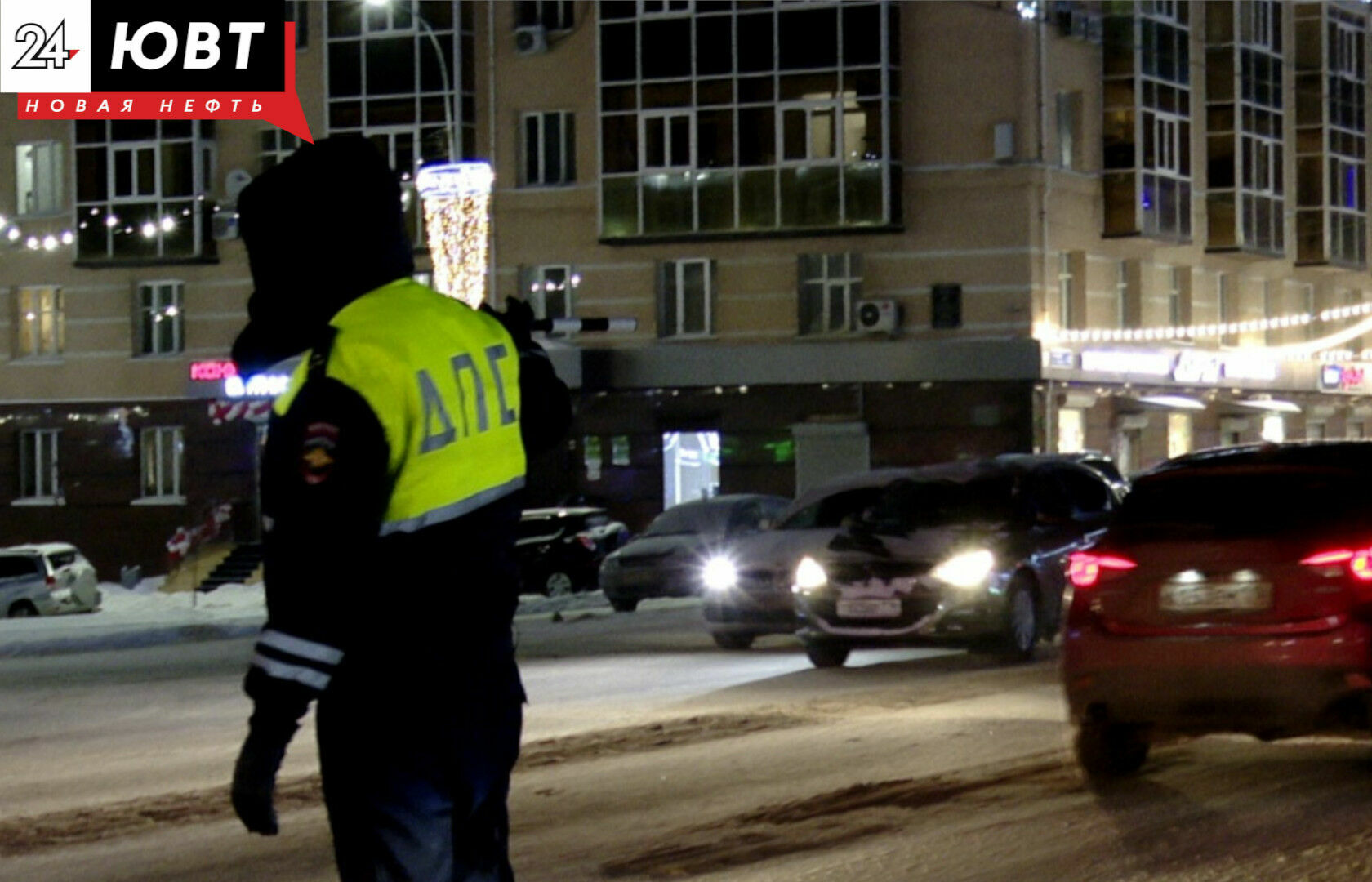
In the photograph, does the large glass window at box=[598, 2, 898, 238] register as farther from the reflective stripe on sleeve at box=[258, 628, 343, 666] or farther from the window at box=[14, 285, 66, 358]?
the reflective stripe on sleeve at box=[258, 628, 343, 666]

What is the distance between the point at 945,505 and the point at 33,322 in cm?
3380

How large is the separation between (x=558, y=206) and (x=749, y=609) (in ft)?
84.8

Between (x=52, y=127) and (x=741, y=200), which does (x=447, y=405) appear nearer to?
(x=741, y=200)

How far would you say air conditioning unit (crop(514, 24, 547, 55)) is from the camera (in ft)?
144

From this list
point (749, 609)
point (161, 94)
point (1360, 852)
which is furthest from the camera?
point (161, 94)

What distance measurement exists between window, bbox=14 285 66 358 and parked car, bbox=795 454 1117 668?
108 ft

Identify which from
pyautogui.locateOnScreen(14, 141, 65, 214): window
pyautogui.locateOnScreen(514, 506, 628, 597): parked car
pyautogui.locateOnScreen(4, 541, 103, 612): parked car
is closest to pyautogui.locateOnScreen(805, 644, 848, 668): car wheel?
pyautogui.locateOnScreen(514, 506, 628, 597): parked car

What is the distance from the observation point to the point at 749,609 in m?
19.5

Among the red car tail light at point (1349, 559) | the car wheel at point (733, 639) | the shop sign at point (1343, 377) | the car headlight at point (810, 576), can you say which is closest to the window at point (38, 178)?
the shop sign at point (1343, 377)

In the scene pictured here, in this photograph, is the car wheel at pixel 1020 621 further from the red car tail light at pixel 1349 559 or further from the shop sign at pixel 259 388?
the shop sign at pixel 259 388

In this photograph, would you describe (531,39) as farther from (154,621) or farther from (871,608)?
(871,608)

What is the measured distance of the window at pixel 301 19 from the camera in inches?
1795

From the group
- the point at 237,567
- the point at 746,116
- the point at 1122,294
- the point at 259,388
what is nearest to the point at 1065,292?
the point at 1122,294

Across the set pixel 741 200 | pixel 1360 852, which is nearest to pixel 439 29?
pixel 741 200
